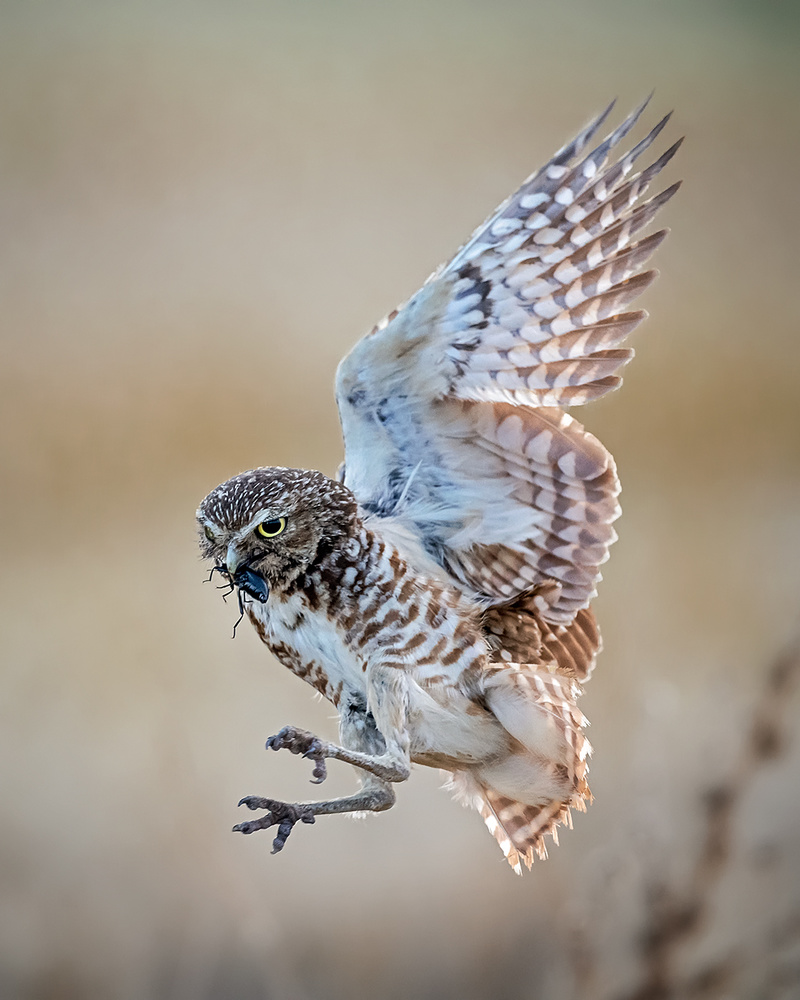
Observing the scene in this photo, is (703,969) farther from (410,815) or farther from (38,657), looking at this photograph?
(38,657)

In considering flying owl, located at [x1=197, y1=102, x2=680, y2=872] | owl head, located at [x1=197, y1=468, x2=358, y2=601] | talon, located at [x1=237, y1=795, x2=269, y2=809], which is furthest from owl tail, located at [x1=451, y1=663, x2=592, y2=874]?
talon, located at [x1=237, y1=795, x2=269, y2=809]

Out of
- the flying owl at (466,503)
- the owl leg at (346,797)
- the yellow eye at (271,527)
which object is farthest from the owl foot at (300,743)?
the yellow eye at (271,527)

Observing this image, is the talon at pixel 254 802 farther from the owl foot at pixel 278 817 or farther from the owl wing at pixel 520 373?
the owl wing at pixel 520 373

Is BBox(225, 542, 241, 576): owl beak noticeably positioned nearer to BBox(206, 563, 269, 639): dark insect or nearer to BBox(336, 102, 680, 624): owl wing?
BBox(206, 563, 269, 639): dark insect

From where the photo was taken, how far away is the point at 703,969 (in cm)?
305

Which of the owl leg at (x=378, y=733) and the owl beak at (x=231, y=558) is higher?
the owl beak at (x=231, y=558)

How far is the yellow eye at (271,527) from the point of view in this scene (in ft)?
4.99

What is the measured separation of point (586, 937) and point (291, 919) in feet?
5.26

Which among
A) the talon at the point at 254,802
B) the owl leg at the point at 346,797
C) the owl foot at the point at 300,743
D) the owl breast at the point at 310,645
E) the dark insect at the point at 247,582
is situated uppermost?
the dark insect at the point at 247,582

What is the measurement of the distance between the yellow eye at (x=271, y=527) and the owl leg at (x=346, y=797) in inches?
12.2

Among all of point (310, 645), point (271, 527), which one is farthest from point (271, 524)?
point (310, 645)

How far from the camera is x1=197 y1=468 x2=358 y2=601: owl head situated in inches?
58.9

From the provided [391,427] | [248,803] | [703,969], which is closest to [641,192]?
[391,427]

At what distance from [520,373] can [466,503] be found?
0.85ft
